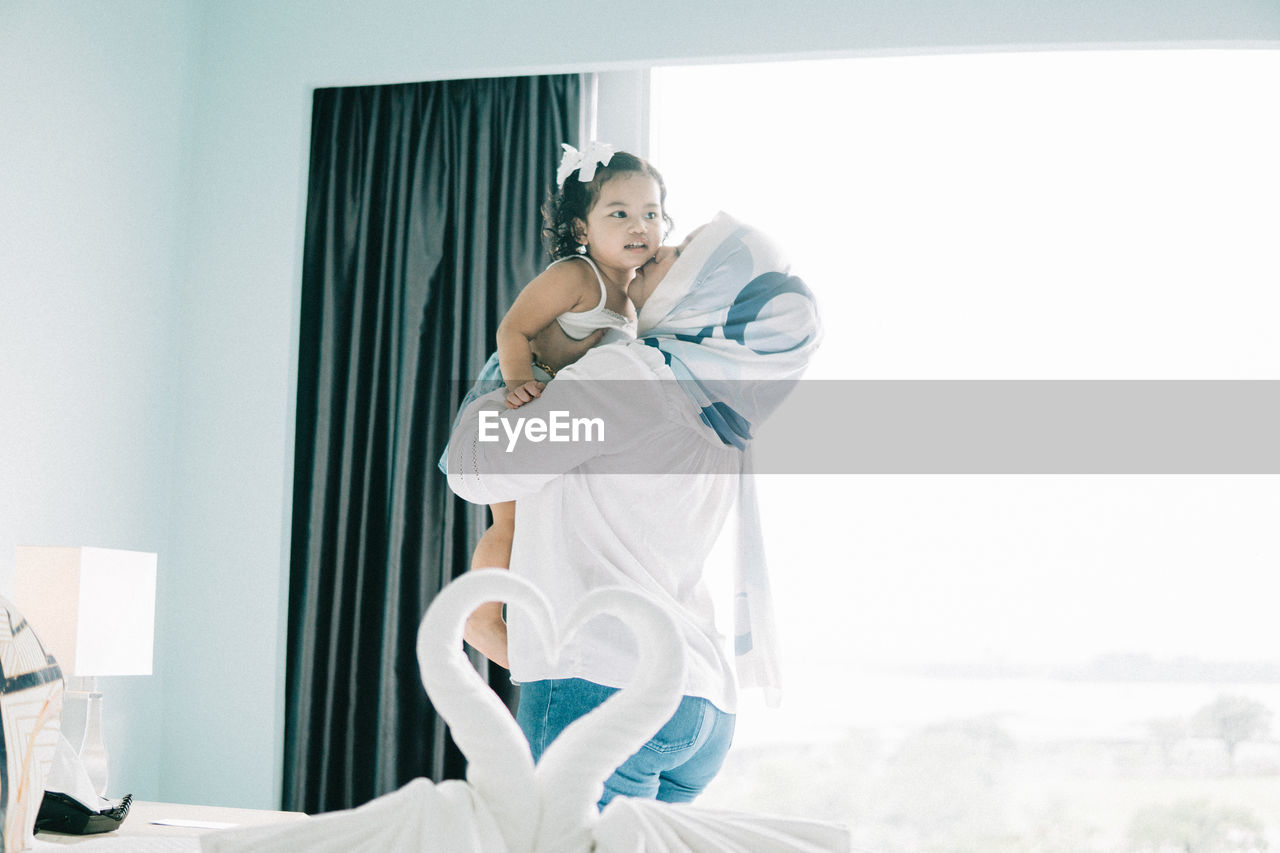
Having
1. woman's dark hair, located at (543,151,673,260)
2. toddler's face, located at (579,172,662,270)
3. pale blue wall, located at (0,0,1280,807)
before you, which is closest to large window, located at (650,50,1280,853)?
pale blue wall, located at (0,0,1280,807)

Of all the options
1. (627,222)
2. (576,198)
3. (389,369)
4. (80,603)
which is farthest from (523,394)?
(389,369)

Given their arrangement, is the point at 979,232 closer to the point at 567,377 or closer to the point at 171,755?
the point at 567,377

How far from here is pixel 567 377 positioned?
4.16 ft

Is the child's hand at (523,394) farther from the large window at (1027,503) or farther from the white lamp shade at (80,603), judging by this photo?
the large window at (1027,503)

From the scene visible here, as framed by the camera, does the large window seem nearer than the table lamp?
No

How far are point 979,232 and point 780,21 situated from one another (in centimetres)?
84

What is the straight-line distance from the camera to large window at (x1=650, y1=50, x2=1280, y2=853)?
9.05 ft

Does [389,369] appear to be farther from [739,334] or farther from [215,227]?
[739,334]

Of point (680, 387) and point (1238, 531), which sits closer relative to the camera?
point (680, 387)

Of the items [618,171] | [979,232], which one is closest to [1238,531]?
[979,232]

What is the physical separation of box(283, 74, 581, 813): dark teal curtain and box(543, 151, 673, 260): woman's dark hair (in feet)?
3.97

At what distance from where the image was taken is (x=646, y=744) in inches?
45.1

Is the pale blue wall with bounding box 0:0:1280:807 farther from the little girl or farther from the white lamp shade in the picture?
the little girl

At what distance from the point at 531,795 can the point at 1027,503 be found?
2.50 meters
